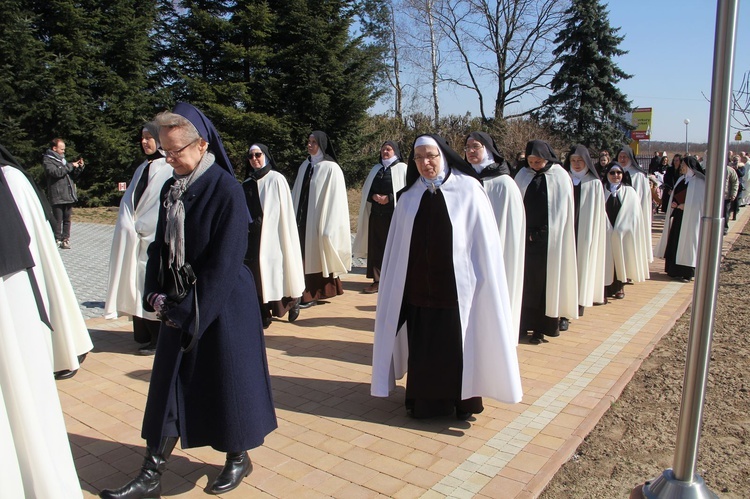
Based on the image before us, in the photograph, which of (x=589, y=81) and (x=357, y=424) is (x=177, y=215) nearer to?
(x=357, y=424)

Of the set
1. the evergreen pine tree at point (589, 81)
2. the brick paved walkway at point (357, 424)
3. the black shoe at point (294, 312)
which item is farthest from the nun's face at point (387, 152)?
the evergreen pine tree at point (589, 81)

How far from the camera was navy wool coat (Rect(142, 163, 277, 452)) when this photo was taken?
3.33 meters

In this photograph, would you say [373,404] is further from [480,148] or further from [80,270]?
[80,270]

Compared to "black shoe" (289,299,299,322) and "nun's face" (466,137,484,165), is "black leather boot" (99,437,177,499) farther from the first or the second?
"black shoe" (289,299,299,322)

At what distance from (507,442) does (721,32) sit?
9.66ft

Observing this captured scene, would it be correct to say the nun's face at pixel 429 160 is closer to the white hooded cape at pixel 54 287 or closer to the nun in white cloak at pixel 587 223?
the white hooded cape at pixel 54 287

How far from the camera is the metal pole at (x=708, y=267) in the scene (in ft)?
8.51

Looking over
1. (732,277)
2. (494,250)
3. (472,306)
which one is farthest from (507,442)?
(732,277)

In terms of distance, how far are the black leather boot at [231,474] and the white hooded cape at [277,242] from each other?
3541mm

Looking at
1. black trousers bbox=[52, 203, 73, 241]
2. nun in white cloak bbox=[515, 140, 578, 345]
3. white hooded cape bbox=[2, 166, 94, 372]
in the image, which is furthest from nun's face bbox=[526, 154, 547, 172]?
black trousers bbox=[52, 203, 73, 241]

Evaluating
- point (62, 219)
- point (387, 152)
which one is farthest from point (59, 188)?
point (387, 152)

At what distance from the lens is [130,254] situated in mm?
6430

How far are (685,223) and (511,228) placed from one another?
6.48 m

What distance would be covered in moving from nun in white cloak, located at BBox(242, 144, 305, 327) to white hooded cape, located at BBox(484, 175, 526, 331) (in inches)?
101
